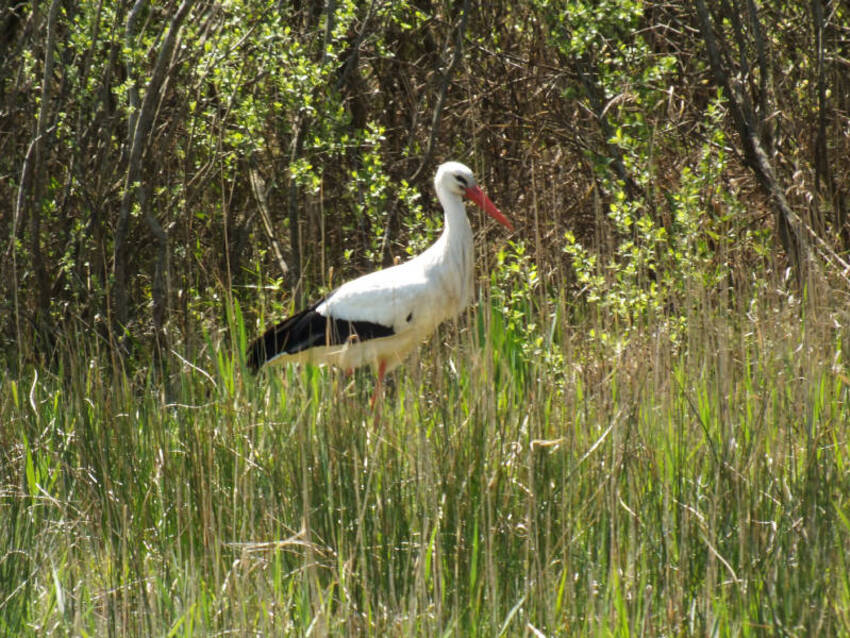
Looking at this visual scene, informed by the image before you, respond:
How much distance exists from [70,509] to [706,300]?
1878mm

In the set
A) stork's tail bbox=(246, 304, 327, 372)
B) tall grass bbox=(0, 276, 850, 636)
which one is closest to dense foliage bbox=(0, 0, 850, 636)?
tall grass bbox=(0, 276, 850, 636)

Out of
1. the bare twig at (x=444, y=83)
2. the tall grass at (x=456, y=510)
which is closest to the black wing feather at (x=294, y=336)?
the tall grass at (x=456, y=510)

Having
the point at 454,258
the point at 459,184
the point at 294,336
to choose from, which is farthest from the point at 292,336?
the point at 459,184

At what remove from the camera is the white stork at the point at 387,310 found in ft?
15.9

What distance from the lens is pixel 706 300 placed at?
11.8ft

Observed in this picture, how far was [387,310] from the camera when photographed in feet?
16.3

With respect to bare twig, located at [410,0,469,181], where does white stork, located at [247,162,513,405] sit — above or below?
below

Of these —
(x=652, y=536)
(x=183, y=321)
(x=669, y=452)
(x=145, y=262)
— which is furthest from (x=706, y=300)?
(x=145, y=262)

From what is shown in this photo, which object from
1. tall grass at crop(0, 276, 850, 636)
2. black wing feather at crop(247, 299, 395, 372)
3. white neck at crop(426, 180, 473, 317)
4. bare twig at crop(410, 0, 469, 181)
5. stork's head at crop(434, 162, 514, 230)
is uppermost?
bare twig at crop(410, 0, 469, 181)

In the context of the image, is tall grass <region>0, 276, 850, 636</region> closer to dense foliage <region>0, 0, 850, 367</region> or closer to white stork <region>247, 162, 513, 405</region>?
white stork <region>247, 162, 513, 405</region>

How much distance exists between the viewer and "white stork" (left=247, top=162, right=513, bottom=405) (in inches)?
191

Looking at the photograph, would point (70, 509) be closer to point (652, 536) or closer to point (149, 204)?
point (652, 536)

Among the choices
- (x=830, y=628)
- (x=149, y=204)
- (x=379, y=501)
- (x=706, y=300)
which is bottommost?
(x=830, y=628)

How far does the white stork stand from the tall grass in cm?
94
